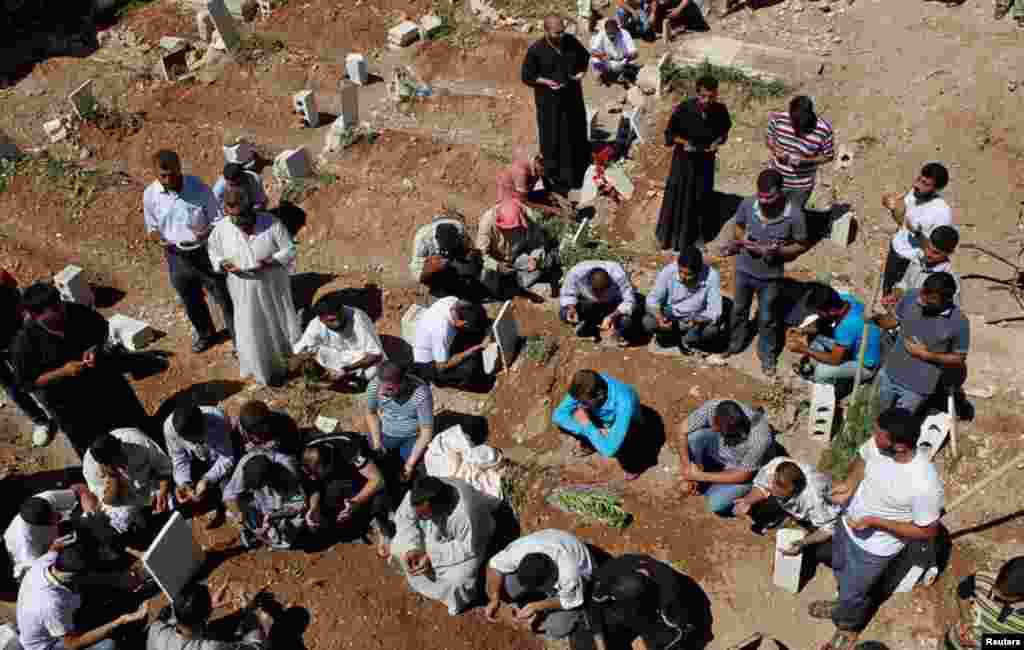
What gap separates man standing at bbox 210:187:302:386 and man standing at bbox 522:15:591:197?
10.3ft

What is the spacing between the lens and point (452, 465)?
7.38 metres

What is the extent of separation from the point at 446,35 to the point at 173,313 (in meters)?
5.58

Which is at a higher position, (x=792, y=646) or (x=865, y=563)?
(x=865, y=563)

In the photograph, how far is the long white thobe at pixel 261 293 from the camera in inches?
313

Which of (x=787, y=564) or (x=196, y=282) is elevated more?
(x=196, y=282)

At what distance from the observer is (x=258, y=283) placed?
8125mm

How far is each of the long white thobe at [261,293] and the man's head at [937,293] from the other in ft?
16.0

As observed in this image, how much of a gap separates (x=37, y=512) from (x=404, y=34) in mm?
8521

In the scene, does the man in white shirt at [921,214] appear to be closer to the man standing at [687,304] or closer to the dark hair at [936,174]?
the dark hair at [936,174]

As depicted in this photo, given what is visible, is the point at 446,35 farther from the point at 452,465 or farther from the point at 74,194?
the point at 452,465

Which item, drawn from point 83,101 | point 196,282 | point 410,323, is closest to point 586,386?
point 410,323

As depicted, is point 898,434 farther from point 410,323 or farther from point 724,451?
point 410,323

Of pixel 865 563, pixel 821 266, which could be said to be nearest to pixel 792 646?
pixel 865 563

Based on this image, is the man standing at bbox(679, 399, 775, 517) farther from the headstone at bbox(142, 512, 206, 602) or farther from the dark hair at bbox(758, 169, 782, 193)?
the headstone at bbox(142, 512, 206, 602)
